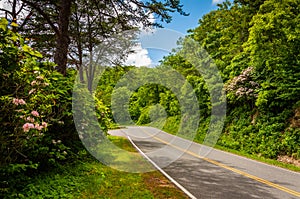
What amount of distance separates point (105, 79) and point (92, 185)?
2150 cm

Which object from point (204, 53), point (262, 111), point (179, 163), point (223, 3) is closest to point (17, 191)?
point (179, 163)

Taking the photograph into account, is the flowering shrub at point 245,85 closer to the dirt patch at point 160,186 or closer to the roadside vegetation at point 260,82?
the roadside vegetation at point 260,82

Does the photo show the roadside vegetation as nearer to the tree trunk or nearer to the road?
the road

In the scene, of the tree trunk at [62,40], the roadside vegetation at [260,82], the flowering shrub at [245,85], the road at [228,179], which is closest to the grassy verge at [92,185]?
the road at [228,179]

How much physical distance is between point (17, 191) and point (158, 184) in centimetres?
396

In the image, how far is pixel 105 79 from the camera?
27828 millimetres

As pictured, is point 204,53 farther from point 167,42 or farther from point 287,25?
point 167,42

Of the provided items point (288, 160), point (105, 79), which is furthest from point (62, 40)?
point (105, 79)

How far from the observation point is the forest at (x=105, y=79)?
429 centimetres

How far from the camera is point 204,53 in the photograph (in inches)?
1042

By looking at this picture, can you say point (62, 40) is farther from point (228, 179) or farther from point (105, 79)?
point (105, 79)

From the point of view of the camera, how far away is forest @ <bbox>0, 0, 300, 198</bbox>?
4293 millimetres

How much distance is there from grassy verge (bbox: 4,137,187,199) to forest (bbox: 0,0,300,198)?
2.6 inches

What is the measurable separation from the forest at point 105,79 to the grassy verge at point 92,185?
0.22 feet
